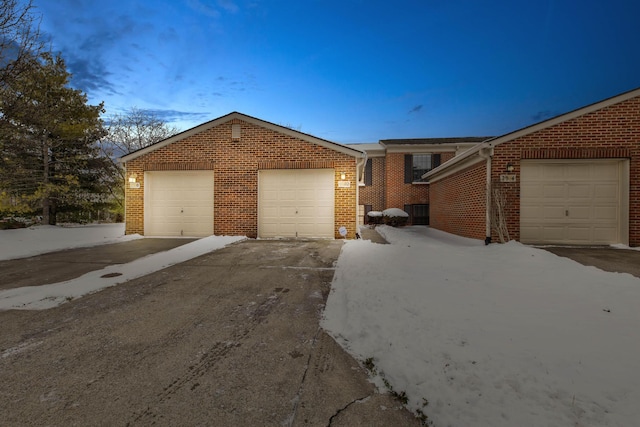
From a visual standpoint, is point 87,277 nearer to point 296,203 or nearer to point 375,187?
point 296,203

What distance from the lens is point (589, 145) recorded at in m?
8.34

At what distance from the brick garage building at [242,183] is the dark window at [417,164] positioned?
9207 mm

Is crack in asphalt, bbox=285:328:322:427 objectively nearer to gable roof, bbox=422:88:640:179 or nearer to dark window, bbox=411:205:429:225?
gable roof, bbox=422:88:640:179

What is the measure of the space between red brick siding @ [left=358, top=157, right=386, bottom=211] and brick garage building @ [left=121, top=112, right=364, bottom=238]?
908cm

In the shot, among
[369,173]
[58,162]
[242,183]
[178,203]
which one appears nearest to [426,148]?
[369,173]

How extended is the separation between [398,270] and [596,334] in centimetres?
A: 275

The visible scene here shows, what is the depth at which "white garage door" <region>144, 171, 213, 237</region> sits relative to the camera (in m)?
10.6

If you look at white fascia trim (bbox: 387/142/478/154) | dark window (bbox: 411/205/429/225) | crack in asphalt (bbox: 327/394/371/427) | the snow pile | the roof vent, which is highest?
white fascia trim (bbox: 387/142/478/154)

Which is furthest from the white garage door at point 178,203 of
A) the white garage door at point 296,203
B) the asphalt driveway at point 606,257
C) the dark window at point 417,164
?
the dark window at point 417,164

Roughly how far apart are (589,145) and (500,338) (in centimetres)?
889

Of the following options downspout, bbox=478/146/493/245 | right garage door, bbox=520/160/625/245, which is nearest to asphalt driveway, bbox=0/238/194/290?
downspout, bbox=478/146/493/245

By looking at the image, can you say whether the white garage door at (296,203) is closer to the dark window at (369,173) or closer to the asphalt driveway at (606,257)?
the asphalt driveway at (606,257)

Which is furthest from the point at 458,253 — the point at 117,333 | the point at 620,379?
the point at 117,333

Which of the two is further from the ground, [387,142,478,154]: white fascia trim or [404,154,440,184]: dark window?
[387,142,478,154]: white fascia trim
